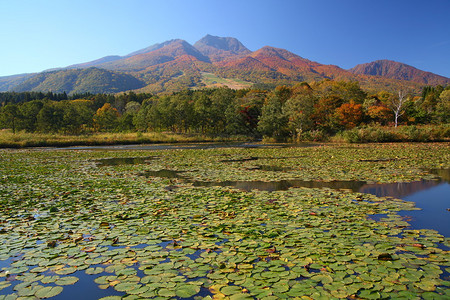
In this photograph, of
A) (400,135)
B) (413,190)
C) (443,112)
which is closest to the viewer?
(413,190)

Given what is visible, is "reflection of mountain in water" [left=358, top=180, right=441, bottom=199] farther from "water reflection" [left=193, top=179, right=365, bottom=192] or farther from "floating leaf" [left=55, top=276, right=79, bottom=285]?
"floating leaf" [left=55, top=276, right=79, bottom=285]

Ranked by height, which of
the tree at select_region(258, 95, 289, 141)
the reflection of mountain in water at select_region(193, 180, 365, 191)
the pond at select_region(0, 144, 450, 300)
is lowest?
the reflection of mountain in water at select_region(193, 180, 365, 191)

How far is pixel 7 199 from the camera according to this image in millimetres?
8664

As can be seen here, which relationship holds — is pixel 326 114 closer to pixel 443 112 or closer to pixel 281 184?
pixel 443 112

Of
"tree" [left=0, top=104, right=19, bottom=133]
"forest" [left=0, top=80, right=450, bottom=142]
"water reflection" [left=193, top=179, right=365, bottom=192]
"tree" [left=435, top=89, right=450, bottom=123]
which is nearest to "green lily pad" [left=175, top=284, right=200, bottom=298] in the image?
"water reflection" [left=193, top=179, right=365, bottom=192]

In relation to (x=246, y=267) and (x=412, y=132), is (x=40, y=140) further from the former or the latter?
(x=412, y=132)

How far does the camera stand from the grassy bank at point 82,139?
40.4 metres

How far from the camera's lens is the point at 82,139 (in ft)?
150

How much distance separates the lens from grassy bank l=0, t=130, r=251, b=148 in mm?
40438

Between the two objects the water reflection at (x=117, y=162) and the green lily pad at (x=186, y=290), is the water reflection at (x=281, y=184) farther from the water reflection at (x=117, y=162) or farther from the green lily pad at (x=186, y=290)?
the water reflection at (x=117, y=162)

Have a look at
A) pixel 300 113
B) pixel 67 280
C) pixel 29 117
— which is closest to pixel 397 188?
pixel 67 280

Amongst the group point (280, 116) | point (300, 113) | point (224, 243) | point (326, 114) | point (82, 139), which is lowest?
point (224, 243)

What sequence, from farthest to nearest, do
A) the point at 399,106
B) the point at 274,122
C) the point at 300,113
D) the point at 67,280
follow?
the point at 274,122
the point at 399,106
the point at 300,113
the point at 67,280

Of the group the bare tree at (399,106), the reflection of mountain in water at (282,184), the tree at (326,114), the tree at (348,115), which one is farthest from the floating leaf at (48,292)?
the bare tree at (399,106)
